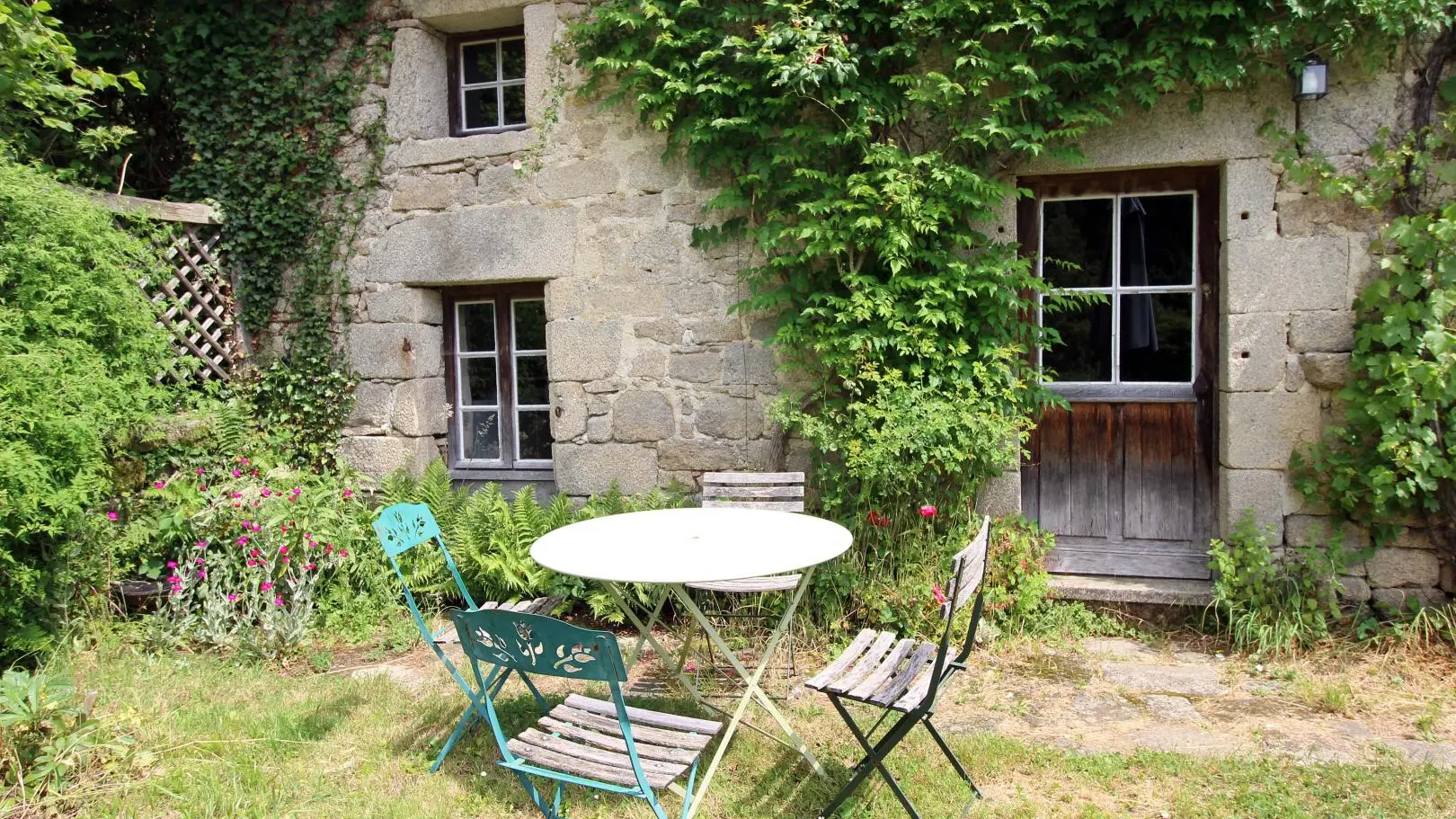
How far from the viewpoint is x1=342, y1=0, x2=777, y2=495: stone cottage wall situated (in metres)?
5.13

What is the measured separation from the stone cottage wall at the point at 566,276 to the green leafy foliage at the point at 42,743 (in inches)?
101

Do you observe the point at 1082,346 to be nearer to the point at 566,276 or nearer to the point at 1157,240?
the point at 1157,240

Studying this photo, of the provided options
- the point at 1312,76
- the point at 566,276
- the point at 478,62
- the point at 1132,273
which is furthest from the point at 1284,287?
the point at 478,62

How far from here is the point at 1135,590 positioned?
4.59 m

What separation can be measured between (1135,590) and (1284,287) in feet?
5.33

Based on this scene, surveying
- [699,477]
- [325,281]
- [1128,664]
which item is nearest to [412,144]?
[325,281]

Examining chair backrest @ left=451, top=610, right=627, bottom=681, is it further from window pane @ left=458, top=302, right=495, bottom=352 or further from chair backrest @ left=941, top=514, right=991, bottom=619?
window pane @ left=458, top=302, right=495, bottom=352

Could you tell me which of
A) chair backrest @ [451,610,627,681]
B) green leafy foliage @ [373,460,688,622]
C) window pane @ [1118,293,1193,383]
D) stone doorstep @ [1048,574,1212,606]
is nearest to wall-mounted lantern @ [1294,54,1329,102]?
window pane @ [1118,293,1193,383]

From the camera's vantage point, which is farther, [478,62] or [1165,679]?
[478,62]

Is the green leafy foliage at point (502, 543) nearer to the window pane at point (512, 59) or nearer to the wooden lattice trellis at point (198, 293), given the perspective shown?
the wooden lattice trellis at point (198, 293)

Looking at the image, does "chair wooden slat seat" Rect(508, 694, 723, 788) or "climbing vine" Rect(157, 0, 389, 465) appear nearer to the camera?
"chair wooden slat seat" Rect(508, 694, 723, 788)

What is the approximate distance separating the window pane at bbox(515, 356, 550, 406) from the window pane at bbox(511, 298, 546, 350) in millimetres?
84

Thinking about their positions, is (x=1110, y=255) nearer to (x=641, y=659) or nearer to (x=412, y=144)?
(x=641, y=659)

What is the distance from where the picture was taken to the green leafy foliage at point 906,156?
4.34 meters
